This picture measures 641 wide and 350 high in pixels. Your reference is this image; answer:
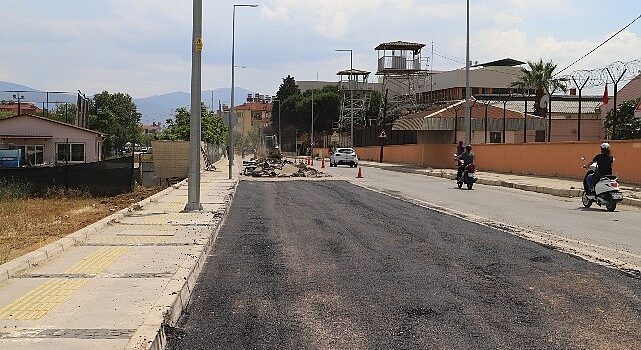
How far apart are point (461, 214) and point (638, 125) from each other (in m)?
23.7

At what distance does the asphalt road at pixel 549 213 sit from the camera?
1284 centimetres

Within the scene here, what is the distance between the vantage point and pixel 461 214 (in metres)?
16.5

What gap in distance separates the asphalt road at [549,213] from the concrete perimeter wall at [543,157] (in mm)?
3178

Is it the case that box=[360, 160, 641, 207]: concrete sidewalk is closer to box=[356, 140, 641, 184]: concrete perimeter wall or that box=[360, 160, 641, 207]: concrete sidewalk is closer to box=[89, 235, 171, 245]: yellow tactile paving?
box=[356, 140, 641, 184]: concrete perimeter wall

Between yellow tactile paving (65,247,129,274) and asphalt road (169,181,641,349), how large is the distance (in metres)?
1.28

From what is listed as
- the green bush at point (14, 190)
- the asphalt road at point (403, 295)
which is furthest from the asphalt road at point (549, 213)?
the green bush at point (14, 190)

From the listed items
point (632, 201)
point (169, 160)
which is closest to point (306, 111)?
point (169, 160)

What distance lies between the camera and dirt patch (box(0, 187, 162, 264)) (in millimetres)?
12234

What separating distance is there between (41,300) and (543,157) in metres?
27.4

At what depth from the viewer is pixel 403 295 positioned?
7.69 m

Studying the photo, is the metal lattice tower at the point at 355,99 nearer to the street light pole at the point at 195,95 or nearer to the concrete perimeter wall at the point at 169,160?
the concrete perimeter wall at the point at 169,160

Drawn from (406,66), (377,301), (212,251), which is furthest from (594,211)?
(406,66)

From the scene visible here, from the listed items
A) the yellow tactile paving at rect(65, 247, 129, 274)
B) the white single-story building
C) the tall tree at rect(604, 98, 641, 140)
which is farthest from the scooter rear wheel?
the white single-story building

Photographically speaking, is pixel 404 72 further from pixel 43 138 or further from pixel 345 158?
pixel 43 138
